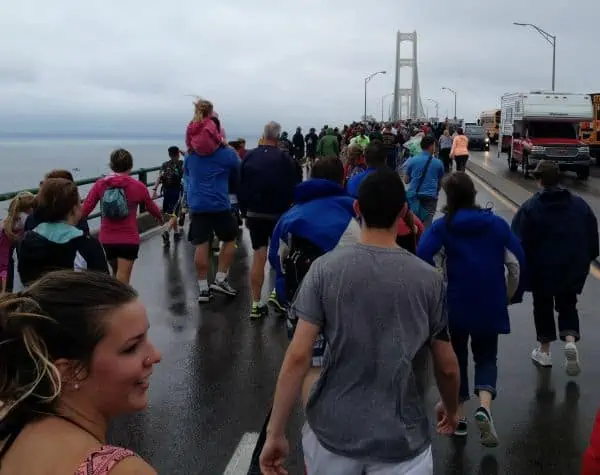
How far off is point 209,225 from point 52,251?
3250 mm

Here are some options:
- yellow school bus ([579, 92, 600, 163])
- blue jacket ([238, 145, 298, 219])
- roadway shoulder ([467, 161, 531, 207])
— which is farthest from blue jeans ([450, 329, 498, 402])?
yellow school bus ([579, 92, 600, 163])

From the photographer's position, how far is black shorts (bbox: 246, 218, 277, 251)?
24.0 feet

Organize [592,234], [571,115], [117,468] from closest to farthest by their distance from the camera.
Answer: [117,468] < [592,234] < [571,115]

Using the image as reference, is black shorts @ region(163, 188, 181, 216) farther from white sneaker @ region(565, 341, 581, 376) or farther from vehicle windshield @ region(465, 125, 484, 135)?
vehicle windshield @ region(465, 125, 484, 135)

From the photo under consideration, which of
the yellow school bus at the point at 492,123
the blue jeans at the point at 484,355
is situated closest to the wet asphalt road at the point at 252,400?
the blue jeans at the point at 484,355

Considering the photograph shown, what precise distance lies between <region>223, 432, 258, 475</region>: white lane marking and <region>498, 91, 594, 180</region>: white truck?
23.6 meters

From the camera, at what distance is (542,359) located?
602 cm

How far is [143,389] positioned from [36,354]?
0.28 meters

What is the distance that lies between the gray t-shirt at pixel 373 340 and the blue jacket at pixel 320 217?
1232mm

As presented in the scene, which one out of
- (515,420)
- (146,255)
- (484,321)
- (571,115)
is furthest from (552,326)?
(571,115)

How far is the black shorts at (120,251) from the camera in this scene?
6.63m

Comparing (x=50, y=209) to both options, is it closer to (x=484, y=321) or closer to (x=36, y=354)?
(x=484, y=321)

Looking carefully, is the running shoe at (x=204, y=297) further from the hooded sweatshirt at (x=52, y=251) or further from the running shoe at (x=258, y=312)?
the hooded sweatshirt at (x=52, y=251)

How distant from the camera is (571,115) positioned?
27141 millimetres
